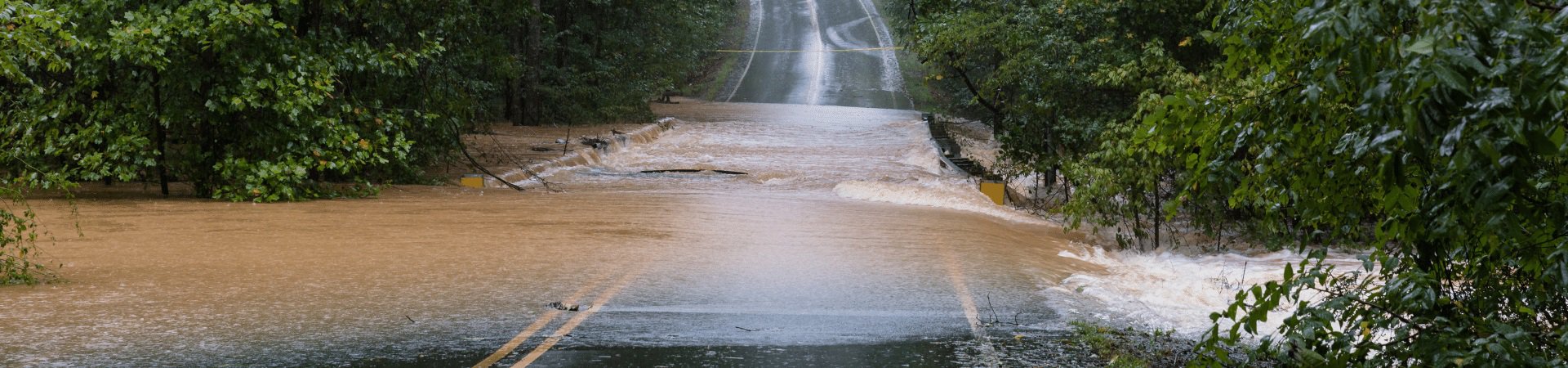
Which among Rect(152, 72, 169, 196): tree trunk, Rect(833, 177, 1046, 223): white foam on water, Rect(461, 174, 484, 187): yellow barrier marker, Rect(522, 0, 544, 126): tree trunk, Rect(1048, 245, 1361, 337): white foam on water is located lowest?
Rect(1048, 245, 1361, 337): white foam on water

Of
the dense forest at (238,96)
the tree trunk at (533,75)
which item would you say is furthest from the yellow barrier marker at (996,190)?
the tree trunk at (533,75)

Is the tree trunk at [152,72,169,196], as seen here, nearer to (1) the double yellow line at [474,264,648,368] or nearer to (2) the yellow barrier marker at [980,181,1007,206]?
(1) the double yellow line at [474,264,648,368]

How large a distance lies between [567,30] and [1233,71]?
114 feet

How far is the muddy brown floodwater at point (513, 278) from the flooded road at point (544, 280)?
0.04m

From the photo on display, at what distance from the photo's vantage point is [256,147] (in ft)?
59.5

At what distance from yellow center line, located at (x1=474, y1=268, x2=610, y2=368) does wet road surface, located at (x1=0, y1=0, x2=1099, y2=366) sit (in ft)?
0.08

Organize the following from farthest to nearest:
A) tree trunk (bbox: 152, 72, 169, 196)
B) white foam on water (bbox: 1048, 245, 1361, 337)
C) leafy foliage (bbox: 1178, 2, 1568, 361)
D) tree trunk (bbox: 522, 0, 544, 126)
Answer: tree trunk (bbox: 522, 0, 544, 126) < tree trunk (bbox: 152, 72, 169, 196) < white foam on water (bbox: 1048, 245, 1361, 337) < leafy foliage (bbox: 1178, 2, 1568, 361)

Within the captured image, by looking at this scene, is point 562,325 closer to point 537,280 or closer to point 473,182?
point 537,280

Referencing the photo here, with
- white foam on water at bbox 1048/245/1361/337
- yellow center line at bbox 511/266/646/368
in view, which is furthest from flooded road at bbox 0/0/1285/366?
white foam on water at bbox 1048/245/1361/337

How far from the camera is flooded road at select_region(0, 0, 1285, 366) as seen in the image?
815 cm

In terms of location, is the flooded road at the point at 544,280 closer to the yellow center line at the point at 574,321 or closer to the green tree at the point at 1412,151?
the yellow center line at the point at 574,321

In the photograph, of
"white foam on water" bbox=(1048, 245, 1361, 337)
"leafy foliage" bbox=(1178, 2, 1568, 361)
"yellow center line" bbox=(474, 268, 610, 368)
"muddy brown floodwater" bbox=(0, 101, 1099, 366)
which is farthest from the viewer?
"white foam on water" bbox=(1048, 245, 1361, 337)

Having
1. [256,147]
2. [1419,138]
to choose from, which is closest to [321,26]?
[256,147]

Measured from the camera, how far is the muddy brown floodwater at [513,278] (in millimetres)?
8250
